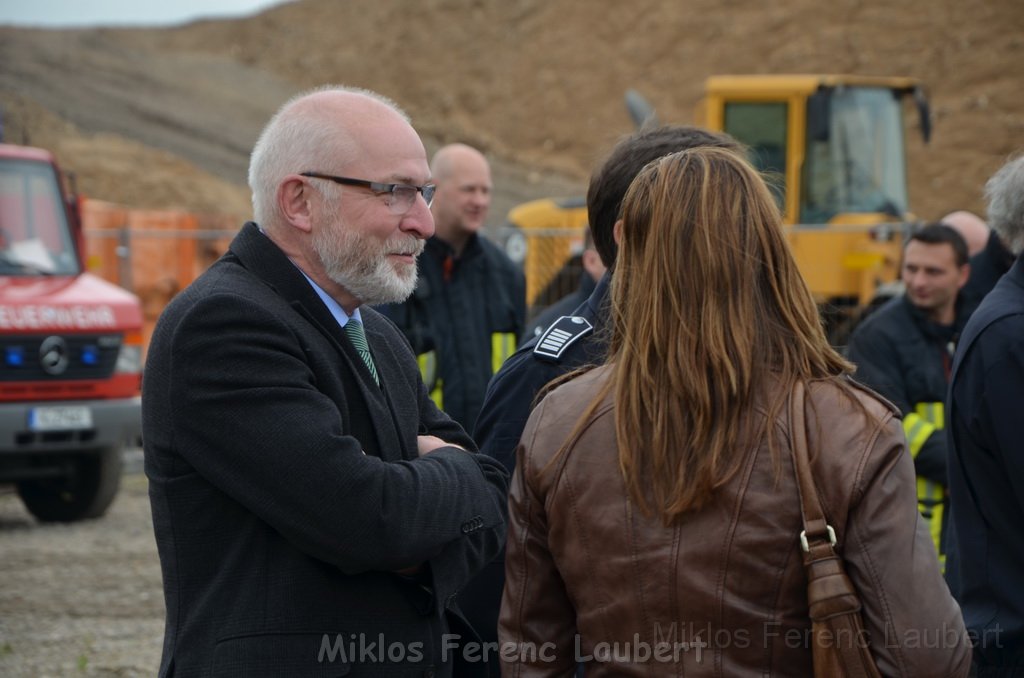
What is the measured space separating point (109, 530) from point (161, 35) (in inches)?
1631

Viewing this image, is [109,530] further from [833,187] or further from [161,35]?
[161,35]

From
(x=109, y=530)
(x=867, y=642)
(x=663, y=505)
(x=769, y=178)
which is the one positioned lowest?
(x=109, y=530)

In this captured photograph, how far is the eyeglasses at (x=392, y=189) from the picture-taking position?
2533 millimetres

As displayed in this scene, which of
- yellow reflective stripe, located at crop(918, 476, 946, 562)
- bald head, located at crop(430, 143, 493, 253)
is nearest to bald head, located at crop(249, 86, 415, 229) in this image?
bald head, located at crop(430, 143, 493, 253)

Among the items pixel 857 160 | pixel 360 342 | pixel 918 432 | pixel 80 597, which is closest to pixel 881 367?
pixel 918 432

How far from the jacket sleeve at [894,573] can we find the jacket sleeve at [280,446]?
806 millimetres

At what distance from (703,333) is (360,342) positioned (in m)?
0.84

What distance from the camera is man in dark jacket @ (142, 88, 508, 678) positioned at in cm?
228

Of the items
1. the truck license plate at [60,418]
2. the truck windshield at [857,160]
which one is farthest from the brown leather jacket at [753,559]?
the truck windshield at [857,160]

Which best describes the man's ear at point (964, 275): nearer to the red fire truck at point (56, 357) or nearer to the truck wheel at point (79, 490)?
the red fire truck at point (56, 357)

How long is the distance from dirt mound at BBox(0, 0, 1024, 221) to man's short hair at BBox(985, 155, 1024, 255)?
22.9 metres

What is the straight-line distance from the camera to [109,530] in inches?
384

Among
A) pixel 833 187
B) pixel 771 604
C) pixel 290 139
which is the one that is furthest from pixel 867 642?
pixel 833 187
